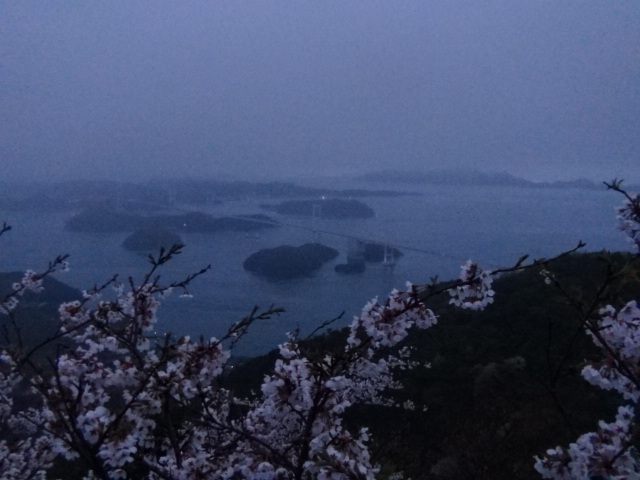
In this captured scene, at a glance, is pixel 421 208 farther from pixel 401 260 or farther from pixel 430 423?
pixel 430 423

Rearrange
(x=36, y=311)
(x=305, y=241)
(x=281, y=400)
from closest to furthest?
1. (x=281, y=400)
2. (x=36, y=311)
3. (x=305, y=241)

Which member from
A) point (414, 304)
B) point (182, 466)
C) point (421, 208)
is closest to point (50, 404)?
point (182, 466)

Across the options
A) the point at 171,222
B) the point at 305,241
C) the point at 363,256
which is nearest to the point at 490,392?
the point at 363,256

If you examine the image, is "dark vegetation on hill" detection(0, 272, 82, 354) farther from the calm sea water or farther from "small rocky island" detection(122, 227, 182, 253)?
"small rocky island" detection(122, 227, 182, 253)

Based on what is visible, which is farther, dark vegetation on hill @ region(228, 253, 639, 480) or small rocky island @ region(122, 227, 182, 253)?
small rocky island @ region(122, 227, 182, 253)

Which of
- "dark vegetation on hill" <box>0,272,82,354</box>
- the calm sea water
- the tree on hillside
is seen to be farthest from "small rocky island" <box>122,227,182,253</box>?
the tree on hillside

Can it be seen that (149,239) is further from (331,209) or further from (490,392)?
(490,392)

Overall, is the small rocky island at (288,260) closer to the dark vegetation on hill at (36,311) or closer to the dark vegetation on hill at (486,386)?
the dark vegetation on hill at (486,386)
